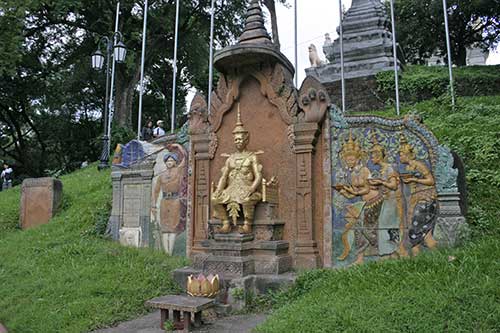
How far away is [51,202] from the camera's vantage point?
36.8ft

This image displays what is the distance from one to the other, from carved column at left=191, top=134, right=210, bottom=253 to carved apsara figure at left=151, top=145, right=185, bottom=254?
1.31 feet

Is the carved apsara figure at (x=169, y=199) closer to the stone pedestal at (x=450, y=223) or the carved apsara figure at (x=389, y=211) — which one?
the carved apsara figure at (x=389, y=211)

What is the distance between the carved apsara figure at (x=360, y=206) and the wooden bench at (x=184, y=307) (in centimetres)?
262

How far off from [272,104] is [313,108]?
82 centimetres

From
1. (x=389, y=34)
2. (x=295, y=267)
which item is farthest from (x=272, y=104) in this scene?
(x=389, y=34)

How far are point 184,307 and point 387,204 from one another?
3.58 meters

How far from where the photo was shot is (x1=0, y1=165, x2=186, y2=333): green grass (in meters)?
6.11

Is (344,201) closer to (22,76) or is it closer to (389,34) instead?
(389,34)

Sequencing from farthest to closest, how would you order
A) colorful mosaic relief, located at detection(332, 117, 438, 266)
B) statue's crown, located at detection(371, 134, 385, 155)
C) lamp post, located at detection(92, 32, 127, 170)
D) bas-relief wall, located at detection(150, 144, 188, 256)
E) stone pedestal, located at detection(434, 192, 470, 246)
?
lamp post, located at detection(92, 32, 127, 170), bas-relief wall, located at detection(150, 144, 188, 256), statue's crown, located at detection(371, 134, 385, 155), colorful mosaic relief, located at detection(332, 117, 438, 266), stone pedestal, located at detection(434, 192, 470, 246)

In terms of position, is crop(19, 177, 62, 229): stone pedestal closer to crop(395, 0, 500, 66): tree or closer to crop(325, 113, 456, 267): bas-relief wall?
crop(325, 113, 456, 267): bas-relief wall

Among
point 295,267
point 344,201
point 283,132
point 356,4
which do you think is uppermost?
point 356,4

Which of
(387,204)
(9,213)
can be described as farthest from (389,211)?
(9,213)

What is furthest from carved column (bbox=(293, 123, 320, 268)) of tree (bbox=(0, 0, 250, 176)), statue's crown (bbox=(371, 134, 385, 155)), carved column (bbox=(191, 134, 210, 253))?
tree (bbox=(0, 0, 250, 176))

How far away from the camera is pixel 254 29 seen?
845 centimetres
